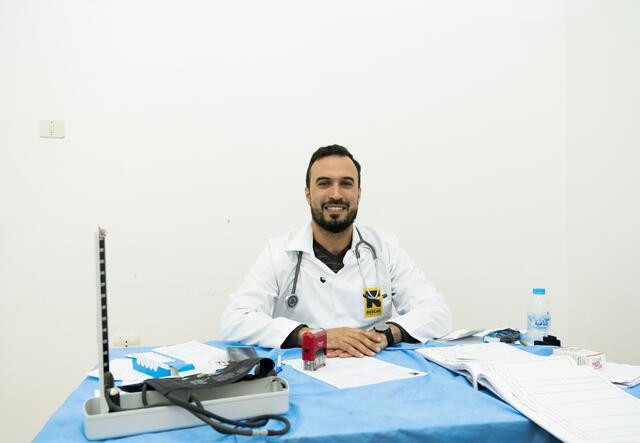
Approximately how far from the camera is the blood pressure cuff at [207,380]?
90 centimetres

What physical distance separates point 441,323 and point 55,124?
6.66 feet

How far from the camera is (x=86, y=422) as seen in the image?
829 mm

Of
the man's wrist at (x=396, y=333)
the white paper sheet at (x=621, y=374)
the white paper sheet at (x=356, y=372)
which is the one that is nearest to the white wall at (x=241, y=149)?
the man's wrist at (x=396, y=333)

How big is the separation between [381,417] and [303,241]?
1.18m

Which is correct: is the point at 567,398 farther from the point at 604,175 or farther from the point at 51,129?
the point at 51,129

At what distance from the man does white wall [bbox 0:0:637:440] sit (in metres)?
0.48

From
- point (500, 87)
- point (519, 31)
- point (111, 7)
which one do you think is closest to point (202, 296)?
point (111, 7)

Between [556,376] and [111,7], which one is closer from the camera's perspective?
[556,376]

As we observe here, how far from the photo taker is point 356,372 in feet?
4.07

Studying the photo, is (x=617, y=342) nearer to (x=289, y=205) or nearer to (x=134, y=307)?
(x=289, y=205)

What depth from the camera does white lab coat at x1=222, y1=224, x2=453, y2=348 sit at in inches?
72.2

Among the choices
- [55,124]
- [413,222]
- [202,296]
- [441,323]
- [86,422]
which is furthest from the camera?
[413,222]

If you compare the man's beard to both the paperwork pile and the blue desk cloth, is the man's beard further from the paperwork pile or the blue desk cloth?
the blue desk cloth

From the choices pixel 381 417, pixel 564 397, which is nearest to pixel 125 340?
pixel 381 417
